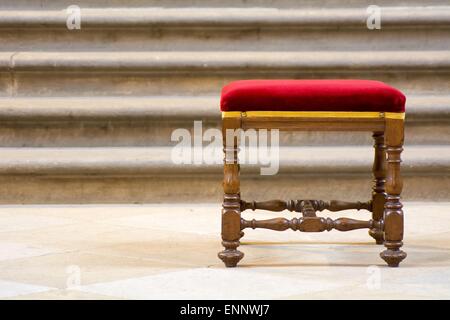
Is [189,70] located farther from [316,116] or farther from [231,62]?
[316,116]

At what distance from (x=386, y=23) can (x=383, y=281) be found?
221cm

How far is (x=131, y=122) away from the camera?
12.6ft

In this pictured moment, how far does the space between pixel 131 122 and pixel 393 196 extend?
1790mm

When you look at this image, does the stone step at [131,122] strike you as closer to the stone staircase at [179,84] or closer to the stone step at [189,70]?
the stone staircase at [179,84]

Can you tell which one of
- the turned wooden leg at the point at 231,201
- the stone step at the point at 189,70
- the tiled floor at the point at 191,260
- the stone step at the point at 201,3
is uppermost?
the stone step at the point at 201,3

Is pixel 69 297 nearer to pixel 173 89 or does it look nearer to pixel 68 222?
pixel 68 222

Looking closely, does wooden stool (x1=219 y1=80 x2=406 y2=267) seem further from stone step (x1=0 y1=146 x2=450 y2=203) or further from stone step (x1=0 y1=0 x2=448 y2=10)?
stone step (x1=0 y1=0 x2=448 y2=10)

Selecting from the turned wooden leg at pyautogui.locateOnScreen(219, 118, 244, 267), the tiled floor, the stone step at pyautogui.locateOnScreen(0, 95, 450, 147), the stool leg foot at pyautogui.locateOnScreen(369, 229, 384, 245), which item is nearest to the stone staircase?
the stone step at pyautogui.locateOnScreen(0, 95, 450, 147)

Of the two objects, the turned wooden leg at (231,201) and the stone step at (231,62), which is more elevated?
the stone step at (231,62)

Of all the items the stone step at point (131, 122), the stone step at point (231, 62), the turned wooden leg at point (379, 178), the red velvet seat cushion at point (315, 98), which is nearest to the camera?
the red velvet seat cushion at point (315, 98)

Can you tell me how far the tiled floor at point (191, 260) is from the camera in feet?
6.60

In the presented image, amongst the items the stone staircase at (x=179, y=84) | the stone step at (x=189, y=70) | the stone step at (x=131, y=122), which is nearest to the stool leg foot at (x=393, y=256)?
the stone staircase at (x=179, y=84)

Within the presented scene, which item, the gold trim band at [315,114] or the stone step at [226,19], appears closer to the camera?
the gold trim band at [315,114]

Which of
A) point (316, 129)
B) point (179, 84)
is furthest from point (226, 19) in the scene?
point (316, 129)
